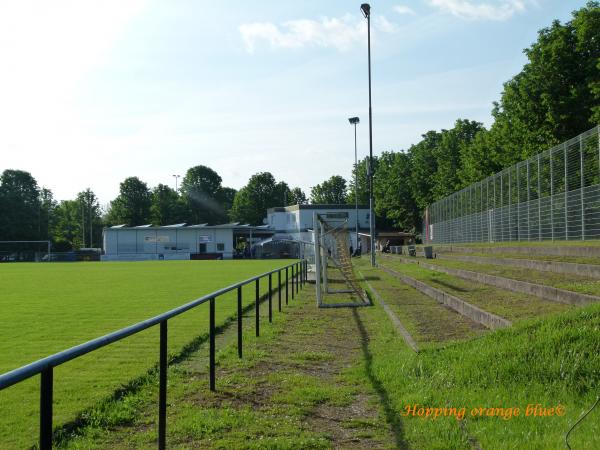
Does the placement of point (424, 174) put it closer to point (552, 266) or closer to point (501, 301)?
point (552, 266)

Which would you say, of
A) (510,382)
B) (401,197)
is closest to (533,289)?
(510,382)

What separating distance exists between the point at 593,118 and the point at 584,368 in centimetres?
2585

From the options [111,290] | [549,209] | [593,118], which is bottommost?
[111,290]

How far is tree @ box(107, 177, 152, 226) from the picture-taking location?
4459 inches

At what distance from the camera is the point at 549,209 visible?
18.0 meters

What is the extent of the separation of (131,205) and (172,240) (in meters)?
31.3

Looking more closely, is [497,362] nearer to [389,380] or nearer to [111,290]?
[389,380]

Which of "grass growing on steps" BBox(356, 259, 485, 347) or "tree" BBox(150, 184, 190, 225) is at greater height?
"tree" BBox(150, 184, 190, 225)

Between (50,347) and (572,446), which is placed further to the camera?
(50,347)

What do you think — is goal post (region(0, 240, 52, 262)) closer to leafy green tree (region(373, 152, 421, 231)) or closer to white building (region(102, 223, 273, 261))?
white building (region(102, 223, 273, 261))

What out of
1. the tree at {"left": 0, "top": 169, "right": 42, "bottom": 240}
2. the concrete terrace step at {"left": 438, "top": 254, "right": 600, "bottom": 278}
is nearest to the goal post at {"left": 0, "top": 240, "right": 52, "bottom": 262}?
the tree at {"left": 0, "top": 169, "right": 42, "bottom": 240}

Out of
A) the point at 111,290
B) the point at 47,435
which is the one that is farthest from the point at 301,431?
the point at 111,290

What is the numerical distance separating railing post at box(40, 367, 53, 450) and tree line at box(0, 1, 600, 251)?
2875cm

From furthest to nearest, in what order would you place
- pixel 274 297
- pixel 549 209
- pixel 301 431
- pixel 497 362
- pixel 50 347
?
pixel 549 209 → pixel 274 297 → pixel 50 347 → pixel 497 362 → pixel 301 431
